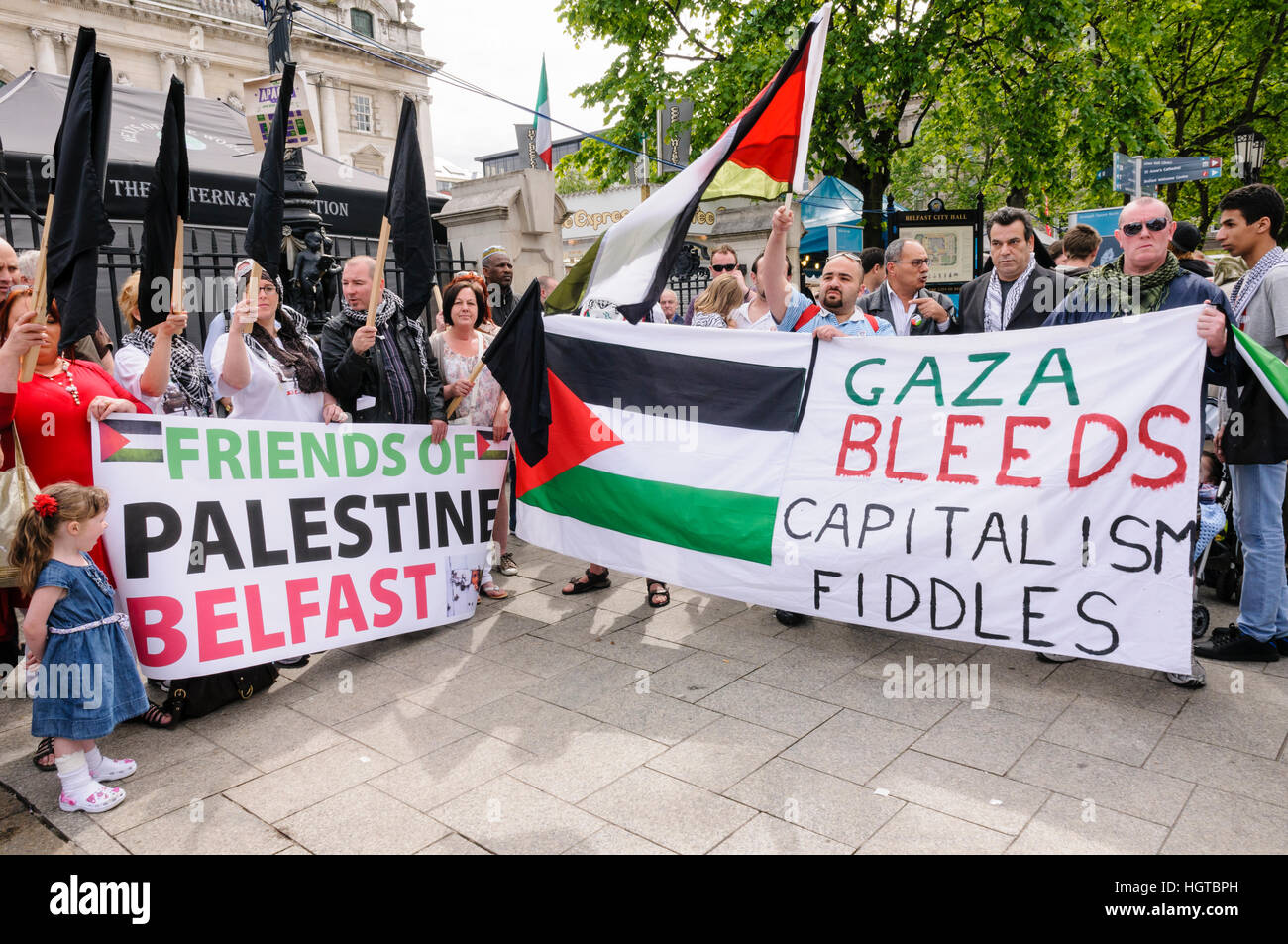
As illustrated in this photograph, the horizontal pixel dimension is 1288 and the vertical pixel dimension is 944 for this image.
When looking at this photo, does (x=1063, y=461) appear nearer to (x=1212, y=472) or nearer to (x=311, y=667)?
(x=1212, y=472)

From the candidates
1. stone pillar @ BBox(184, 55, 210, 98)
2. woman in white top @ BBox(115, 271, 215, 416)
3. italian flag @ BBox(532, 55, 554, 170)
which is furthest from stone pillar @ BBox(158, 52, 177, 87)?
woman in white top @ BBox(115, 271, 215, 416)

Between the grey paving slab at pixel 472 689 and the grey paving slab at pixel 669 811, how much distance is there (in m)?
1.07

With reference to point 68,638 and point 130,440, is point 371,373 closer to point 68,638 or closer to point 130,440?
point 130,440

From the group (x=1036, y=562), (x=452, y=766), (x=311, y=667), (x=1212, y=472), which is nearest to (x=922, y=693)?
(x=1036, y=562)

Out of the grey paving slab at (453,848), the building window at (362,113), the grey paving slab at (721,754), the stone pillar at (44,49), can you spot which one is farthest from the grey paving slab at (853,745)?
the building window at (362,113)

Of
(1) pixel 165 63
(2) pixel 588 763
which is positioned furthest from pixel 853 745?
(1) pixel 165 63

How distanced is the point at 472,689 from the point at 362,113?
2183 inches

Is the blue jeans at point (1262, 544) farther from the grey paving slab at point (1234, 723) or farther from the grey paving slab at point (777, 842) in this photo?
the grey paving slab at point (777, 842)

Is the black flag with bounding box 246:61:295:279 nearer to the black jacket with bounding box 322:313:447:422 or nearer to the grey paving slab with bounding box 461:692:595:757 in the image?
the black jacket with bounding box 322:313:447:422

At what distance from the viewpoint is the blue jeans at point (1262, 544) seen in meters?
4.21

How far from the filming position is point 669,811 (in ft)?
10.3

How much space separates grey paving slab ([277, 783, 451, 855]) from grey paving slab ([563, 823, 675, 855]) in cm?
51

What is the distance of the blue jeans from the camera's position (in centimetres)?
421
